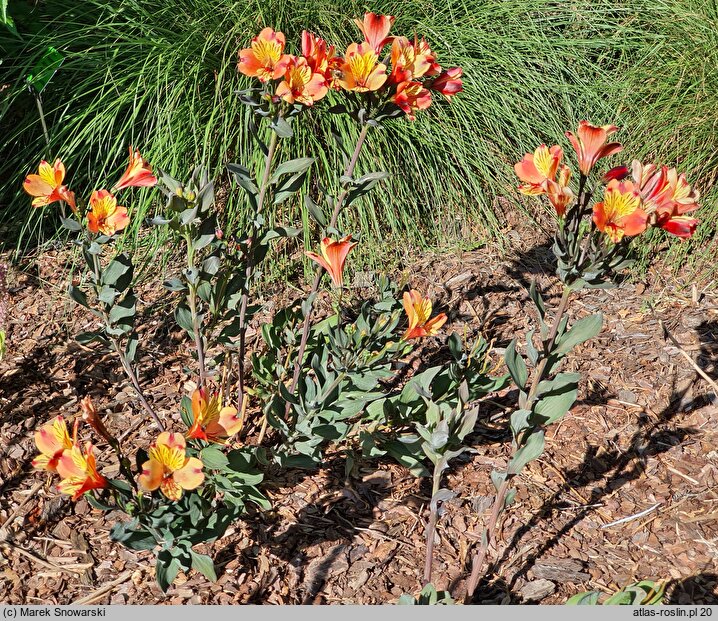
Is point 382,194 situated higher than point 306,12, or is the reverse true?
point 306,12

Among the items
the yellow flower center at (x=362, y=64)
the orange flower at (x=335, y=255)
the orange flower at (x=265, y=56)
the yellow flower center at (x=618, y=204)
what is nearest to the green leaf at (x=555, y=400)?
the yellow flower center at (x=618, y=204)

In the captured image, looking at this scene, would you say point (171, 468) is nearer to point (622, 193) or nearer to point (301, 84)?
point (301, 84)

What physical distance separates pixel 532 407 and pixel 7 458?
4.23ft

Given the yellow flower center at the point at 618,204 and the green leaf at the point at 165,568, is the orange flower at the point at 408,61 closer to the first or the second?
the yellow flower center at the point at 618,204

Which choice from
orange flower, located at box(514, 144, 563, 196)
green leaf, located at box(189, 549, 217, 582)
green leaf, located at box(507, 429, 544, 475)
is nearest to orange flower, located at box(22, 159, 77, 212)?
green leaf, located at box(189, 549, 217, 582)

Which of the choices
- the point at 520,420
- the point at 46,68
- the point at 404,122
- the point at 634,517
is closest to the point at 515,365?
the point at 520,420

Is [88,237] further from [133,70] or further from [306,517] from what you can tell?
[133,70]

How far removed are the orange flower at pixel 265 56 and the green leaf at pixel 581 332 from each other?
2.36 ft

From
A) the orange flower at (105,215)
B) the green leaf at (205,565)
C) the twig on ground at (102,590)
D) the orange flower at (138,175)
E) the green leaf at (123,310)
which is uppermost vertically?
the orange flower at (138,175)

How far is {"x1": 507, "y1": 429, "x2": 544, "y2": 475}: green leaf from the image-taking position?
4.33ft

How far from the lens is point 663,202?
125cm

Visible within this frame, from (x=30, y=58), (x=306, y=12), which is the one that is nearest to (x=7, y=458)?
(x=30, y=58)

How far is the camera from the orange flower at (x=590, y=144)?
1257 millimetres

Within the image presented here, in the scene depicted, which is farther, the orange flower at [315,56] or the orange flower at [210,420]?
the orange flower at [315,56]
